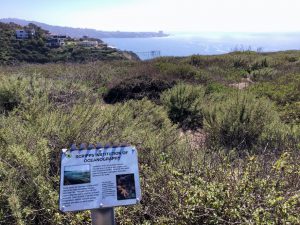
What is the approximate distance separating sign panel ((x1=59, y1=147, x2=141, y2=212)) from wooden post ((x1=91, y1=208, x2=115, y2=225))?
74 millimetres

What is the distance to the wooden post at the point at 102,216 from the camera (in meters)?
2.33

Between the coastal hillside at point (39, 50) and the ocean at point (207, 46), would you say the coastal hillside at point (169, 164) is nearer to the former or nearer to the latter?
the ocean at point (207, 46)

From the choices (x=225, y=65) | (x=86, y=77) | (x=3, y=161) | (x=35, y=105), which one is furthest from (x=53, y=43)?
(x=3, y=161)

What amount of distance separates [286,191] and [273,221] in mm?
499

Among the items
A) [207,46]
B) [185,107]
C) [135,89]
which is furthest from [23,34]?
[207,46]

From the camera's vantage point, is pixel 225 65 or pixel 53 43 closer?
pixel 225 65

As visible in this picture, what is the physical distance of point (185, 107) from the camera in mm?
A: 7582

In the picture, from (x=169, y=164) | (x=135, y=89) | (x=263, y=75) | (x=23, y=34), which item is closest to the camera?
(x=169, y=164)

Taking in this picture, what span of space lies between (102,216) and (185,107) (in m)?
5.40

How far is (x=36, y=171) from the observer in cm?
309

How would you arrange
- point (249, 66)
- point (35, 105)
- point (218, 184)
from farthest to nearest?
→ 1. point (249, 66)
2. point (35, 105)
3. point (218, 184)

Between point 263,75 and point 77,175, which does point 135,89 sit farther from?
point 77,175

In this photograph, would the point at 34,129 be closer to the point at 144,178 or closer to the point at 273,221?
the point at 144,178

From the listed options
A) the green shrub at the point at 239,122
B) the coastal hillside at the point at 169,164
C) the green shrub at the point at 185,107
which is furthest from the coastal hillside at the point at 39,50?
the coastal hillside at the point at 169,164
